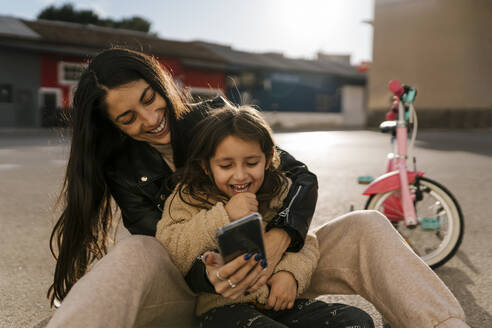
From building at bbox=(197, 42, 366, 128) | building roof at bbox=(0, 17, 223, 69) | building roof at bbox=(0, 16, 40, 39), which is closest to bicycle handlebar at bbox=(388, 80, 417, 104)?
building roof at bbox=(0, 17, 223, 69)

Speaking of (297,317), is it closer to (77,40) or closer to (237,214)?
(237,214)

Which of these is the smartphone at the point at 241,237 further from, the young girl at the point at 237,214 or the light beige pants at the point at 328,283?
the light beige pants at the point at 328,283

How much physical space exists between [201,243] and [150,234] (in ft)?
1.33

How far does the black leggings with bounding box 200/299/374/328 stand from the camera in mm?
1759

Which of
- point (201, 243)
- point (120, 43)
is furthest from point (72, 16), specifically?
point (201, 243)

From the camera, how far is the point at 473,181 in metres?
6.89

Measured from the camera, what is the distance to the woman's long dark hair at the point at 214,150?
200cm

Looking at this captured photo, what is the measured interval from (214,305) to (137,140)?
0.91m

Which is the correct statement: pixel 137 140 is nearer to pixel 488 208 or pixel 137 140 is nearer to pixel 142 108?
pixel 142 108

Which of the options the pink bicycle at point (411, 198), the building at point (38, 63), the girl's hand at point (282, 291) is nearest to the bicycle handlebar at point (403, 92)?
the pink bicycle at point (411, 198)

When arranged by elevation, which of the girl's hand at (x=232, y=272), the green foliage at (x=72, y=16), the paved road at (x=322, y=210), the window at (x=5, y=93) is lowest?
the paved road at (x=322, y=210)

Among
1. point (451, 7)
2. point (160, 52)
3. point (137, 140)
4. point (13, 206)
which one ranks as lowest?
point (13, 206)

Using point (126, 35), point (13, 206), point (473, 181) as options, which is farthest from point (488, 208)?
point (126, 35)

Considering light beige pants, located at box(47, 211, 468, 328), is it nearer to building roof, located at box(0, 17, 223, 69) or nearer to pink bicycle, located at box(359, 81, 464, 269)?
pink bicycle, located at box(359, 81, 464, 269)
